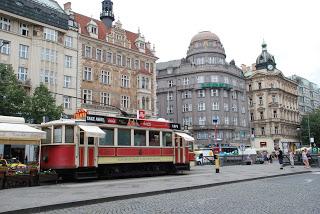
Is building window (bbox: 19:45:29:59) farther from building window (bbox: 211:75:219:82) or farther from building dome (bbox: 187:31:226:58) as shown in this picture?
building window (bbox: 211:75:219:82)

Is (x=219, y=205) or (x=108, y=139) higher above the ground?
(x=108, y=139)

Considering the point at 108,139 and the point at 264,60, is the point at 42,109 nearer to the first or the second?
the point at 108,139

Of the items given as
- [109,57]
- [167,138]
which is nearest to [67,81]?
[109,57]

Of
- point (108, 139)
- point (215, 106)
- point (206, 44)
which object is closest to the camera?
point (108, 139)

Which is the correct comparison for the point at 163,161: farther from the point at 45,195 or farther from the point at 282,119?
the point at 282,119

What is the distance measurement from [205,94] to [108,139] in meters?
52.9

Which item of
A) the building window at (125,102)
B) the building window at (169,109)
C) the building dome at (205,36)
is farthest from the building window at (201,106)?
the building window at (125,102)

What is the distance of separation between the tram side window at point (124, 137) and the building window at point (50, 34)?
2567 centimetres

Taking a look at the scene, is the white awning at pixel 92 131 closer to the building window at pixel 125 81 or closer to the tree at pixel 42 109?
the tree at pixel 42 109

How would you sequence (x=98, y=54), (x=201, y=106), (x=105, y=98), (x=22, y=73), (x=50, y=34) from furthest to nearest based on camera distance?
(x=201, y=106)
(x=98, y=54)
(x=105, y=98)
(x=50, y=34)
(x=22, y=73)

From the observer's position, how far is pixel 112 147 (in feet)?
68.5

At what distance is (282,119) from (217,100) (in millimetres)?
22023

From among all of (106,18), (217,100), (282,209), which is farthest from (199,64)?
(282,209)

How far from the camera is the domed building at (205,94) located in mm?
71125
